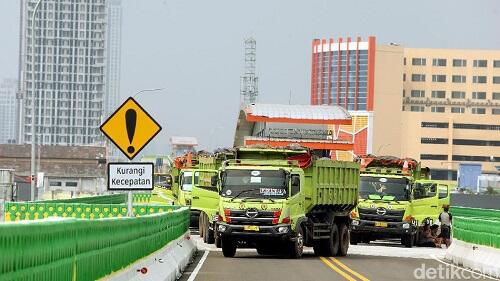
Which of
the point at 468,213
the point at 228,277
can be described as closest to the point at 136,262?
the point at 228,277

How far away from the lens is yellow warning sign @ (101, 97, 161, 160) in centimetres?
2116

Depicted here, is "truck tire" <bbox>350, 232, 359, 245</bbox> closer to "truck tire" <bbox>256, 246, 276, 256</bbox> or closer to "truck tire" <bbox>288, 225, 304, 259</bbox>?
"truck tire" <bbox>256, 246, 276, 256</bbox>

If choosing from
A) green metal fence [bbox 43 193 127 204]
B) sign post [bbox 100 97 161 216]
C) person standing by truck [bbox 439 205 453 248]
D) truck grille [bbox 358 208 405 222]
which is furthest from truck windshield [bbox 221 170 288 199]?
green metal fence [bbox 43 193 127 204]

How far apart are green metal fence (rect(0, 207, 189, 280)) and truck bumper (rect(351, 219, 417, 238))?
21860 mm

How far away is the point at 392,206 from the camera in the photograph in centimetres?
3947

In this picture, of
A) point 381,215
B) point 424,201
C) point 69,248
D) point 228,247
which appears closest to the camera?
point 69,248

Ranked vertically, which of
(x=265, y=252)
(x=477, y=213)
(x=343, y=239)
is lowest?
(x=477, y=213)

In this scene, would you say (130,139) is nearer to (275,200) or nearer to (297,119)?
(275,200)

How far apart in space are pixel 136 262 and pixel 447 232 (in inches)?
996

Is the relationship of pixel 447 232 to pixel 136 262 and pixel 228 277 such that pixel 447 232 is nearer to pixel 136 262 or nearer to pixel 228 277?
pixel 228 277

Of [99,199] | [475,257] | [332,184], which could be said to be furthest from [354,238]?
[99,199]

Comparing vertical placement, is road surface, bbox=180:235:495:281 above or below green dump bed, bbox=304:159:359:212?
below

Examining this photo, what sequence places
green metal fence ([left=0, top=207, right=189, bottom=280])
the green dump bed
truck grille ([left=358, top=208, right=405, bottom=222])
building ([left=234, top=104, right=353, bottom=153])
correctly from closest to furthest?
green metal fence ([left=0, top=207, right=189, bottom=280]) < the green dump bed < truck grille ([left=358, top=208, right=405, bottom=222]) < building ([left=234, top=104, right=353, bottom=153])

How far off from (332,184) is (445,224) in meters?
9.66
